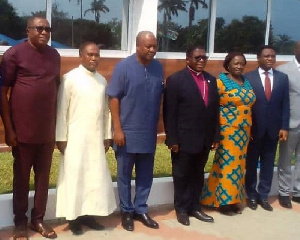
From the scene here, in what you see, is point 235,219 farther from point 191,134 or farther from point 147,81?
point 147,81

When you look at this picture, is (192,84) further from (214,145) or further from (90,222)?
(90,222)

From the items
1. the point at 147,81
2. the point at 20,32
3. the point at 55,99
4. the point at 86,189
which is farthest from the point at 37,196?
the point at 20,32

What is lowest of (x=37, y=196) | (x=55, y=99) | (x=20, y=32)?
(x=37, y=196)

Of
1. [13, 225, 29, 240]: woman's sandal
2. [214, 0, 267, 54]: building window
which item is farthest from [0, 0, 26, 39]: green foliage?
[13, 225, 29, 240]: woman's sandal

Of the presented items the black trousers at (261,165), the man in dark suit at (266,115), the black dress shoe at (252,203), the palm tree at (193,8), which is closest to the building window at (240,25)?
the palm tree at (193,8)

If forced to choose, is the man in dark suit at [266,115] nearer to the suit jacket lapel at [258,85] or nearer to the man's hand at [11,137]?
the suit jacket lapel at [258,85]

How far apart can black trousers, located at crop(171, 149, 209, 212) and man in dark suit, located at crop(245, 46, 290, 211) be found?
767 millimetres

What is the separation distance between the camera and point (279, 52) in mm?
11766

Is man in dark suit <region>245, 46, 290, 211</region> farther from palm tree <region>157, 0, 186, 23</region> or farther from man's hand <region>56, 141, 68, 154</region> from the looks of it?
palm tree <region>157, 0, 186, 23</region>

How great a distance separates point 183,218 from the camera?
5.86 meters

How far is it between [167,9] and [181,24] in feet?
1.37

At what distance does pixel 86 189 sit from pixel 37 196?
0.46m

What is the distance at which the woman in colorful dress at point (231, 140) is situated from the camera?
589 centimetres

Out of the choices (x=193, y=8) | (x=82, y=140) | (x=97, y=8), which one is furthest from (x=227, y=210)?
(x=193, y=8)
